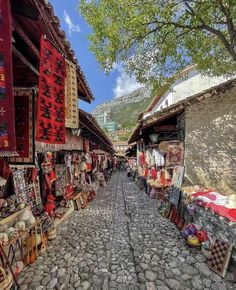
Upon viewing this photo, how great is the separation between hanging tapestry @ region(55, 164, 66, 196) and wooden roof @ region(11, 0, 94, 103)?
4070 millimetres

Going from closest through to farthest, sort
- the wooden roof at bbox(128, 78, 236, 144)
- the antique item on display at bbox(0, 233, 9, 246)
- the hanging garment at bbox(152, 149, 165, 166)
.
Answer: the antique item on display at bbox(0, 233, 9, 246)
the wooden roof at bbox(128, 78, 236, 144)
the hanging garment at bbox(152, 149, 165, 166)

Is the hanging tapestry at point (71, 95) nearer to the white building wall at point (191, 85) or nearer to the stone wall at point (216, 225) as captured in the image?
the stone wall at point (216, 225)

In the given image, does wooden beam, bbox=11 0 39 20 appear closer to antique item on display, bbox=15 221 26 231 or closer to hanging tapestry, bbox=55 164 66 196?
antique item on display, bbox=15 221 26 231

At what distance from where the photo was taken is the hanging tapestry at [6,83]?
191cm

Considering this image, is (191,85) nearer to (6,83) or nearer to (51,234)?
(51,234)

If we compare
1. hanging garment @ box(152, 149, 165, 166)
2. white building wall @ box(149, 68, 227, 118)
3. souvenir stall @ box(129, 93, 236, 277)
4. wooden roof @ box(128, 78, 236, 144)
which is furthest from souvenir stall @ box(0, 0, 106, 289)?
white building wall @ box(149, 68, 227, 118)

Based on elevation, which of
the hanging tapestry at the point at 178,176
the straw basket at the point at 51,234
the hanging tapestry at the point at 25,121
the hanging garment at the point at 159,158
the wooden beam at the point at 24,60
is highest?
the wooden beam at the point at 24,60

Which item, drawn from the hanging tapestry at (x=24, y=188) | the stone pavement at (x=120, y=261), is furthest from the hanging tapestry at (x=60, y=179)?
the hanging tapestry at (x=24, y=188)

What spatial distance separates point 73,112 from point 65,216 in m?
4.50

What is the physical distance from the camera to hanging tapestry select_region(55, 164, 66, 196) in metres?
7.24

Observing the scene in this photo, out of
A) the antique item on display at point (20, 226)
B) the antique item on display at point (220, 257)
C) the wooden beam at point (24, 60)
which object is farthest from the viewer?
the antique item on display at point (20, 226)

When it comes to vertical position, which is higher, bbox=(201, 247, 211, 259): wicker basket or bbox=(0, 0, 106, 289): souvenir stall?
bbox=(0, 0, 106, 289): souvenir stall

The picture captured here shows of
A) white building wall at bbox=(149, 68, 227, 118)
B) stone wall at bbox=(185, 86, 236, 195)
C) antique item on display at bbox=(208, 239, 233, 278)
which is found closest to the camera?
antique item on display at bbox=(208, 239, 233, 278)

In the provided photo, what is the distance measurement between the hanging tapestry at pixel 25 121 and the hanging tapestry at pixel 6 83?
1547 millimetres
